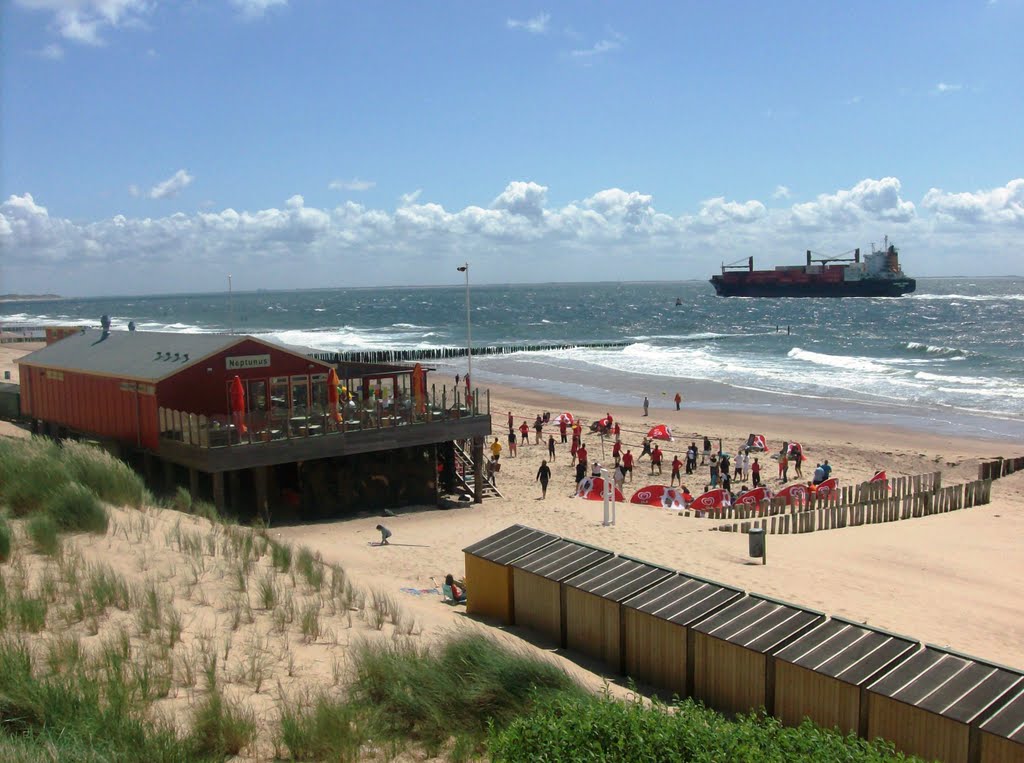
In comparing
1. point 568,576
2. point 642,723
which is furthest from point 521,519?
point 642,723

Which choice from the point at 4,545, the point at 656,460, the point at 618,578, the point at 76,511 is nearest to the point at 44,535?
the point at 4,545

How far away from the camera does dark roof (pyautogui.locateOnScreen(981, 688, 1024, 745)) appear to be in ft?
22.1

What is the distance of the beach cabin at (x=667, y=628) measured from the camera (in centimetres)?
916

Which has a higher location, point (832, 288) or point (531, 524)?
point (832, 288)

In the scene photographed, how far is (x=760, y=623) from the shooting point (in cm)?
898

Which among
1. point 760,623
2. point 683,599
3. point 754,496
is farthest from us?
point 754,496

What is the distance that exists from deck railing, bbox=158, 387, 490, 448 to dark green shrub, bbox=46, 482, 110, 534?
6144 millimetres

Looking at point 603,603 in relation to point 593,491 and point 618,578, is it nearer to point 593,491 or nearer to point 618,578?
point 618,578

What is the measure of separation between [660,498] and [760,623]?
12.9 meters

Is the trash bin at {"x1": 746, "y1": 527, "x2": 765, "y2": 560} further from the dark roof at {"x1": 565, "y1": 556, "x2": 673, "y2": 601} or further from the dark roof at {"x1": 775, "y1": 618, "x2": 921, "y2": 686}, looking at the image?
the dark roof at {"x1": 775, "y1": 618, "x2": 921, "y2": 686}

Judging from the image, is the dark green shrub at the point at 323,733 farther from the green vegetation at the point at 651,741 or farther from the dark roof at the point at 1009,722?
the dark roof at the point at 1009,722

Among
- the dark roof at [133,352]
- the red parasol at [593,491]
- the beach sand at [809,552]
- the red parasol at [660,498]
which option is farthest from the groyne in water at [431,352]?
the red parasol at [660,498]

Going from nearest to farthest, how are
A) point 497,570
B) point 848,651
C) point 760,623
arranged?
point 848,651
point 760,623
point 497,570

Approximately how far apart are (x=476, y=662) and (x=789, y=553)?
30.7ft
